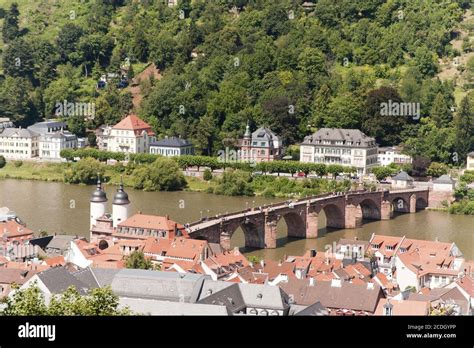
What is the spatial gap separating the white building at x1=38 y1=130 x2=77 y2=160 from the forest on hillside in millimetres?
3091

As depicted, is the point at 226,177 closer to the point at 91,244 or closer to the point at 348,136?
the point at 348,136

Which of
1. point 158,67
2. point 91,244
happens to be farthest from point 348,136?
point 91,244

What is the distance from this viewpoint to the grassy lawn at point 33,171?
260ft

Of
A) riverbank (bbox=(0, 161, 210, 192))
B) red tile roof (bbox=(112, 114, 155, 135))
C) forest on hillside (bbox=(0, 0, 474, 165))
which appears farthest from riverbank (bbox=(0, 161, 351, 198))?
forest on hillside (bbox=(0, 0, 474, 165))

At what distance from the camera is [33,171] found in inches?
3204

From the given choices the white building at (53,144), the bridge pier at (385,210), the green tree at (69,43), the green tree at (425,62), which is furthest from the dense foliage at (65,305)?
the green tree at (69,43)

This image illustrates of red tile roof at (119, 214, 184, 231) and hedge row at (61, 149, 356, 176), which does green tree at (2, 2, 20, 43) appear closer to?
hedge row at (61, 149, 356, 176)

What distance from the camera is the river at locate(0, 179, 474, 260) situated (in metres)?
52.4

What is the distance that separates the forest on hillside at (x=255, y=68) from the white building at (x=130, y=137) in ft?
5.72

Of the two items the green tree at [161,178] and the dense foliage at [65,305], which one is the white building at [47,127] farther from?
the dense foliage at [65,305]

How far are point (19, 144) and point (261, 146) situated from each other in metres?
21.6

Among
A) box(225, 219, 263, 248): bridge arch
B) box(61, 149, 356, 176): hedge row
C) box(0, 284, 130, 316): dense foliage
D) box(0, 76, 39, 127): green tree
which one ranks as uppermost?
box(0, 76, 39, 127): green tree

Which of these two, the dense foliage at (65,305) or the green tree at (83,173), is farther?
the green tree at (83,173)
